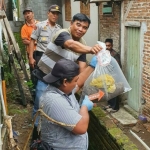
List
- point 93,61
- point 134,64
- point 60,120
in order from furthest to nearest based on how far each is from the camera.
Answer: point 134,64 < point 93,61 < point 60,120

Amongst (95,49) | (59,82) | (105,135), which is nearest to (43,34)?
(105,135)

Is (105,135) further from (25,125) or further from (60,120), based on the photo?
(60,120)

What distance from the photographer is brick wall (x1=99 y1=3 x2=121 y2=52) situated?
6.85 meters

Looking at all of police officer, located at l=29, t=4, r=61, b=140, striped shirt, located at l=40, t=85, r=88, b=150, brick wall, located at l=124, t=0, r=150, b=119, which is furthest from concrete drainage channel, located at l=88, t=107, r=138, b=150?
striped shirt, located at l=40, t=85, r=88, b=150

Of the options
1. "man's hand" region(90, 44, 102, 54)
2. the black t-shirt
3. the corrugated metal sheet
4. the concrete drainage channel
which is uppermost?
the black t-shirt

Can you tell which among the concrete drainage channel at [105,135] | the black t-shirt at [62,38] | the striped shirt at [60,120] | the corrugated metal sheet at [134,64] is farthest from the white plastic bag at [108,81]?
the corrugated metal sheet at [134,64]

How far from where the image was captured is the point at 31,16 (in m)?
6.26

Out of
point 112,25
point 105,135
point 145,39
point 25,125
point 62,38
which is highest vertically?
point 112,25

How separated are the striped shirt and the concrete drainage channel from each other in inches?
72.3

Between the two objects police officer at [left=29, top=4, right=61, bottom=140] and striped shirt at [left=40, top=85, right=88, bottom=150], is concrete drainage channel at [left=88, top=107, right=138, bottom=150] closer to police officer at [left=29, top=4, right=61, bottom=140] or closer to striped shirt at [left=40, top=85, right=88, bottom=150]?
police officer at [left=29, top=4, right=61, bottom=140]

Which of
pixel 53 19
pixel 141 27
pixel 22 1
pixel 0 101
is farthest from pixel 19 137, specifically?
pixel 22 1

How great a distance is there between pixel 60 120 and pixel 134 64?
462 centimetres

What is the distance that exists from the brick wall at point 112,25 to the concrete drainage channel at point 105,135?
8.63ft

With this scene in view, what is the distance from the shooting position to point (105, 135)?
14.8 ft
